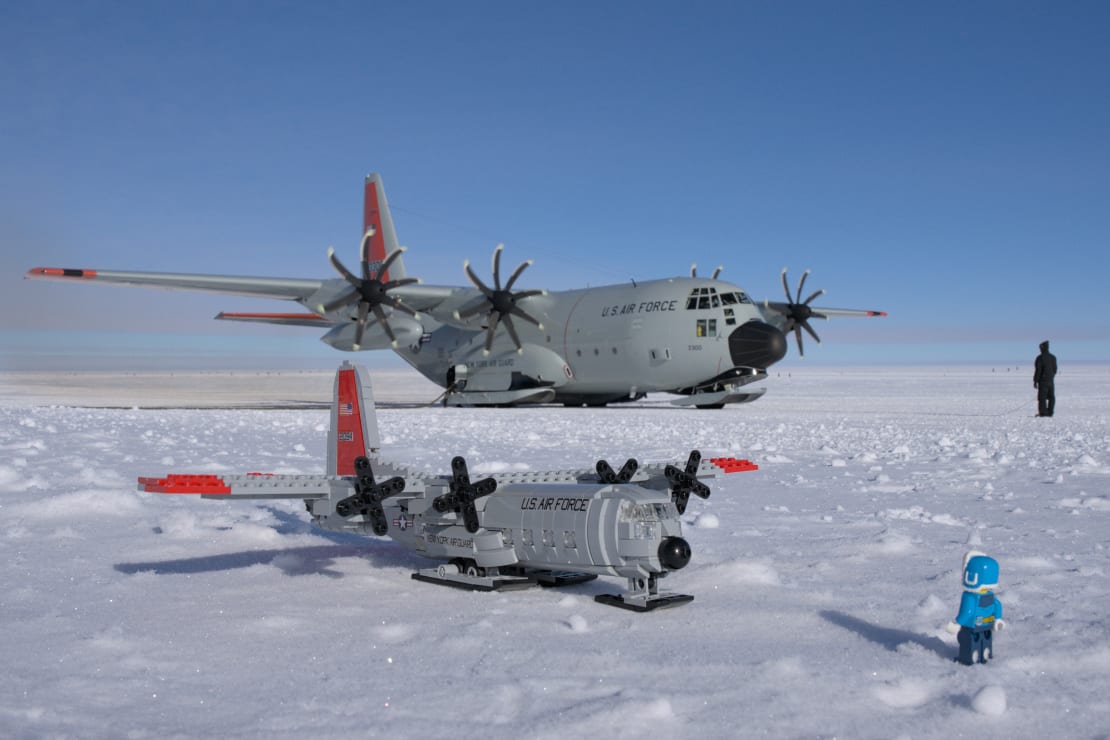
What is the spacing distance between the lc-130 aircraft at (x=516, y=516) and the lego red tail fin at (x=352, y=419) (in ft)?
3.84

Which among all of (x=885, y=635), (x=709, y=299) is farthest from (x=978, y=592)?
(x=709, y=299)

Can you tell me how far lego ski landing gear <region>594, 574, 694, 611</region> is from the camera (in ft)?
21.1

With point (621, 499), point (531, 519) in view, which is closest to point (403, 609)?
point (531, 519)

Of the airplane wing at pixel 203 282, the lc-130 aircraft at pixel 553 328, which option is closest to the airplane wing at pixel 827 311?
the lc-130 aircraft at pixel 553 328

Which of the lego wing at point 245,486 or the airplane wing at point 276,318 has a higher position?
the airplane wing at point 276,318

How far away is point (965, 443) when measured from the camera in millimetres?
17578

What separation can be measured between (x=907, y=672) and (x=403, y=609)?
141 inches

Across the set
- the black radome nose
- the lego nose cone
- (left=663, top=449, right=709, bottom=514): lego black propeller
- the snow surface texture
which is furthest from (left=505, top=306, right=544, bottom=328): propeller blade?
the lego nose cone

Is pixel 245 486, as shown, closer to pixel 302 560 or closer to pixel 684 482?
pixel 302 560

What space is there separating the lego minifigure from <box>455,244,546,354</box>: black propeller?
26.8 metres

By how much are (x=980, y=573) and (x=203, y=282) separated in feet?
89.0

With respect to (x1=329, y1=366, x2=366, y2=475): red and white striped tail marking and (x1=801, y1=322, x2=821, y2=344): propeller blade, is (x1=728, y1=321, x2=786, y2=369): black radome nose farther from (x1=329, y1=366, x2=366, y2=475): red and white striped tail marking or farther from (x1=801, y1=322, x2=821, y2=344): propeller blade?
(x1=329, y1=366, x2=366, y2=475): red and white striped tail marking

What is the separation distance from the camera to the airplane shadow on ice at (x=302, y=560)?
26.0 feet

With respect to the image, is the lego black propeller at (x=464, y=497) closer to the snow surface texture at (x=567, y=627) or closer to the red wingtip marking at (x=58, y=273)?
the snow surface texture at (x=567, y=627)
